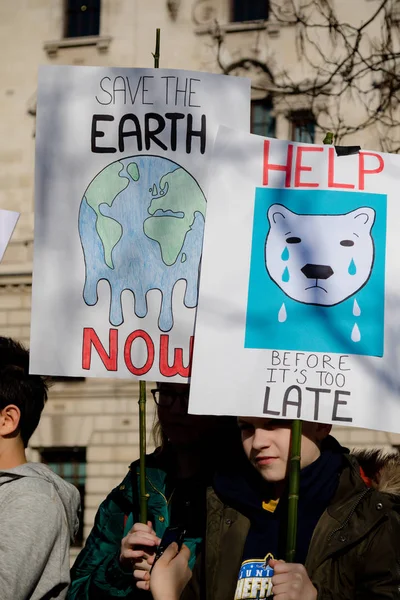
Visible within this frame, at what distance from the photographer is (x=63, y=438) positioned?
17.4m

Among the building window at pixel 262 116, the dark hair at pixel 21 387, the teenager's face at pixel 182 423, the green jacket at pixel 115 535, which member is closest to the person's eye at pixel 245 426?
the teenager's face at pixel 182 423

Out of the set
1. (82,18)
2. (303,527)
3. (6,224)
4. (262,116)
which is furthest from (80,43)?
(303,527)

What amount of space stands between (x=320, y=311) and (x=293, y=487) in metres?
0.52

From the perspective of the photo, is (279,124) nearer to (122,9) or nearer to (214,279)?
(122,9)

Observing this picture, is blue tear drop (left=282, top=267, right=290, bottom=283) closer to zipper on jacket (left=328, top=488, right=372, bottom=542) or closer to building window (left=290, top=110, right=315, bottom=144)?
zipper on jacket (left=328, top=488, right=372, bottom=542)

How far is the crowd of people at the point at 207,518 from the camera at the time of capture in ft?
8.60

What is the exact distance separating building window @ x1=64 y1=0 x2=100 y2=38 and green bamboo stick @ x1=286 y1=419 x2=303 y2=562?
16.3 meters

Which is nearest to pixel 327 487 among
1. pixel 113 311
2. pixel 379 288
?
pixel 379 288

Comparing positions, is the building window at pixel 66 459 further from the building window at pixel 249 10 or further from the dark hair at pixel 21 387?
the dark hair at pixel 21 387

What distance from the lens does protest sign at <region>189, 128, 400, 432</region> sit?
9.51 feet

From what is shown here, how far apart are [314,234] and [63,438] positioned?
14810 millimetres

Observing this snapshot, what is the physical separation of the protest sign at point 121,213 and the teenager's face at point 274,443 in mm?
385

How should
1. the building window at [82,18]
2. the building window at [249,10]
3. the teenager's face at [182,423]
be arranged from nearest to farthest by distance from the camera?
1. the teenager's face at [182,423]
2. the building window at [249,10]
3. the building window at [82,18]

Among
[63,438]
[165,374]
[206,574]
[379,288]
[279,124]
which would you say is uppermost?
[279,124]
